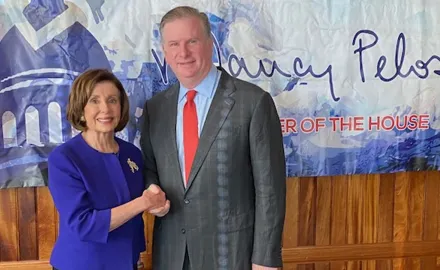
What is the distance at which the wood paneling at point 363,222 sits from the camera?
2305mm

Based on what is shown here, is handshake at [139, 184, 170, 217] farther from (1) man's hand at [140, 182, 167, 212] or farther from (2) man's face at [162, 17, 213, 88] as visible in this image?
(2) man's face at [162, 17, 213, 88]

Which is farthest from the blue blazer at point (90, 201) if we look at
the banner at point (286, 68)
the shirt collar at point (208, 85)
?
the banner at point (286, 68)

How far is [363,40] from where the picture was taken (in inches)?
85.7

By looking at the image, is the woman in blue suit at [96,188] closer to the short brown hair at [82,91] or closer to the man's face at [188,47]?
the short brown hair at [82,91]

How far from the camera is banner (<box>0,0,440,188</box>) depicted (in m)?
2.00

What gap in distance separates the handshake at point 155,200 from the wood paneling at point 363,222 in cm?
66

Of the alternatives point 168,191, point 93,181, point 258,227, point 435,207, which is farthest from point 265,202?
point 435,207

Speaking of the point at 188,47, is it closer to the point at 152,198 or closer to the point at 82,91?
the point at 82,91

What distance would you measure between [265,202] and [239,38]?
31.2 inches

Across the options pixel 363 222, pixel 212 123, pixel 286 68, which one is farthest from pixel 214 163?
pixel 363 222

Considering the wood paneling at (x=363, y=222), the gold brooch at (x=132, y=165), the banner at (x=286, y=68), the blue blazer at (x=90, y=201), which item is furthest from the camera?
the wood paneling at (x=363, y=222)

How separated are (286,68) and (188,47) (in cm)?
72

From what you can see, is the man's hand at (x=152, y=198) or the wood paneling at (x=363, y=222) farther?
the wood paneling at (x=363, y=222)

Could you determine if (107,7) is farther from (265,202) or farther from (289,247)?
(289,247)
